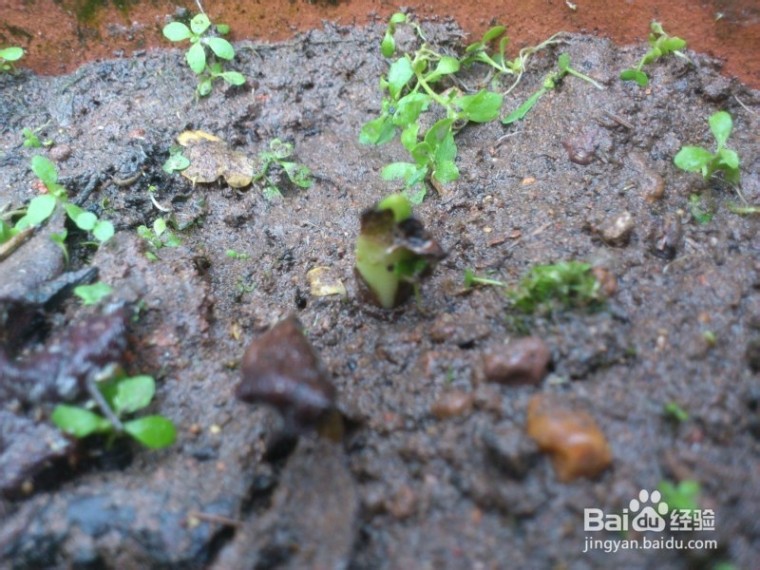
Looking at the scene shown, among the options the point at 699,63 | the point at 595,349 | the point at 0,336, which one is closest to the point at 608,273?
the point at 595,349

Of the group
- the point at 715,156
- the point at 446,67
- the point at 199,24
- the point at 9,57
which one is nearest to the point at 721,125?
the point at 715,156

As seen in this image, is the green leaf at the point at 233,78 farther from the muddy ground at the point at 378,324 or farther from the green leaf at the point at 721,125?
the green leaf at the point at 721,125

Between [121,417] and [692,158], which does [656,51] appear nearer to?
[692,158]

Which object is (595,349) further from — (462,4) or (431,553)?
(462,4)

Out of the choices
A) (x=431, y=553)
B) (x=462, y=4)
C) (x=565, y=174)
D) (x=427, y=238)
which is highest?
(x=462, y=4)

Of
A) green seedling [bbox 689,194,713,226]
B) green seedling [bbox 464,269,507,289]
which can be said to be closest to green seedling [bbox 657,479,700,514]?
green seedling [bbox 464,269,507,289]

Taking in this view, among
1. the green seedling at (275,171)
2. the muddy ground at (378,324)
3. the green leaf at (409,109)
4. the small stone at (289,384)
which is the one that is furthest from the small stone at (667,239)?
the green seedling at (275,171)

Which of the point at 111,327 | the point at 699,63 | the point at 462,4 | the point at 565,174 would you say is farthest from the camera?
the point at 462,4
